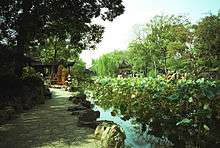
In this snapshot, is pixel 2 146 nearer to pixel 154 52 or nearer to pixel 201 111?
pixel 201 111

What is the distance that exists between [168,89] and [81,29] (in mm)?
11267

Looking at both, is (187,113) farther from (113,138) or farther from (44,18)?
(44,18)

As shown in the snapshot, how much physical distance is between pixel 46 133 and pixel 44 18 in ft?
30.0

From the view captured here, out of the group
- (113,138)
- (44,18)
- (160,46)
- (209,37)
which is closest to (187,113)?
(113,138)

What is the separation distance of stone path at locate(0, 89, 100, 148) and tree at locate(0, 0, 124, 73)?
11.4ft

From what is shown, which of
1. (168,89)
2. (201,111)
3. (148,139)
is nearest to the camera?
(201,111)

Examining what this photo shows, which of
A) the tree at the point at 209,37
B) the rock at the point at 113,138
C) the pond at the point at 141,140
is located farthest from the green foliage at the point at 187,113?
the tree at the point at 209,37

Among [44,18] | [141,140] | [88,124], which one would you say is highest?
[44,18]

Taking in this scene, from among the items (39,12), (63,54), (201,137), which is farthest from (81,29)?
(63,54)

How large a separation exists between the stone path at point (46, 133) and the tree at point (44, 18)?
348 centimetres

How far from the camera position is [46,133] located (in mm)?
8820

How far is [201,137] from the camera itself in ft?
21.5

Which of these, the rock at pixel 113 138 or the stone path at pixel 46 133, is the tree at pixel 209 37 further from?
the rock at pixel 113 138

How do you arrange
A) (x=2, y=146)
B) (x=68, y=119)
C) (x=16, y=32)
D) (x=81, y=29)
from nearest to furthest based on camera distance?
1. (x=2, y=146)
2. (x=68, y=119)
3. (x=16, y=32)
4. (x=81, y=29)
